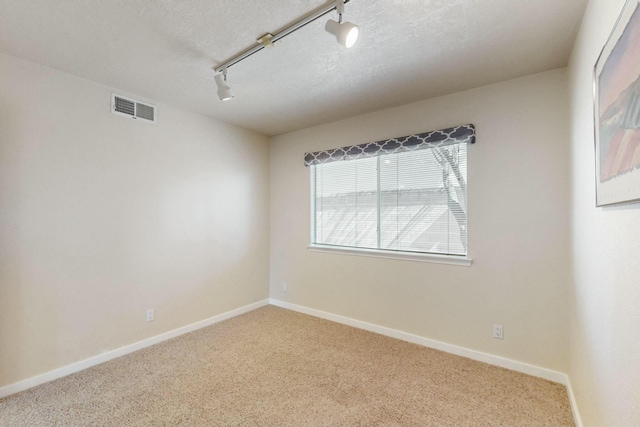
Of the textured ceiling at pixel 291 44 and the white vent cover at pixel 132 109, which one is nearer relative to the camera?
the textured ceiling at pixel 291 44

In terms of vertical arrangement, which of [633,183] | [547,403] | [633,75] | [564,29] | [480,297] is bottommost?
[547,403]

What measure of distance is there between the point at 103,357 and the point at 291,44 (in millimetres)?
3003

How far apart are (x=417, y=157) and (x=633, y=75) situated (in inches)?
80.3

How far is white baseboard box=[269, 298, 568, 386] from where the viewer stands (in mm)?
2219

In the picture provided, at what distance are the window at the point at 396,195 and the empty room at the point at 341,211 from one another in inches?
0.9

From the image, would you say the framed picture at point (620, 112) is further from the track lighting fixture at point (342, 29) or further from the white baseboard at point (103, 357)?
the white baseboard at point (103, 357)

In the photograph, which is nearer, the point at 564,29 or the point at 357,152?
the point at 564,29

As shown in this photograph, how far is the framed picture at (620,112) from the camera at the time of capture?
2.87 ft

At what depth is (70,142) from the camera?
2.32 metres

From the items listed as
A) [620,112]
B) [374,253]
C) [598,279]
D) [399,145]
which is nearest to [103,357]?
[374,253]

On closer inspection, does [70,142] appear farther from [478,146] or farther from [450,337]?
[450,337]

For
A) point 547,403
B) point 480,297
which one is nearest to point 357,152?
point 480,297

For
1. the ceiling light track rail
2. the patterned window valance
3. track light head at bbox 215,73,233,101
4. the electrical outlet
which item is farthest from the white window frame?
the ceiling light track rail

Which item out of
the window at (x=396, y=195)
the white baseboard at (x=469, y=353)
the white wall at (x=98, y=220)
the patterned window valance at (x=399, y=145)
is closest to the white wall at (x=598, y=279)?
the white baseboard at (x=469, y=353)
